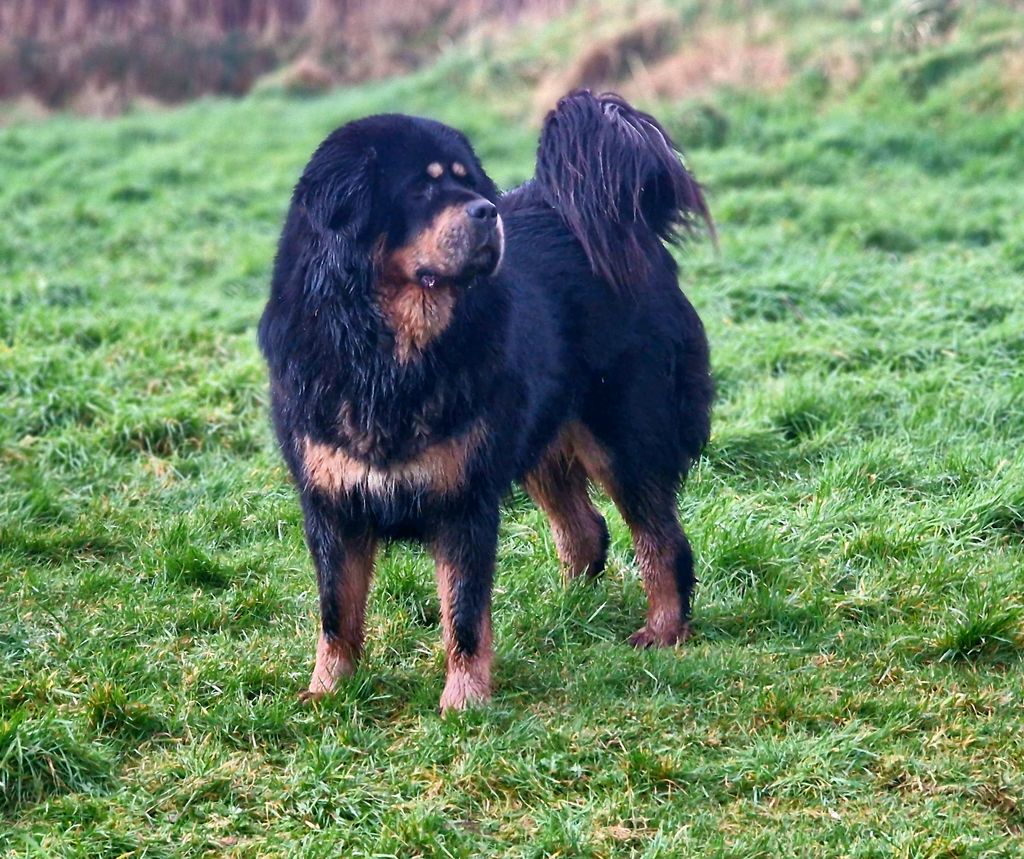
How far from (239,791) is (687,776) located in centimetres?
122

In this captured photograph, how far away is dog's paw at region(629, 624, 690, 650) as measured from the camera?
452 cm

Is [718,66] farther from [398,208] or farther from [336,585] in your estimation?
[336,585]

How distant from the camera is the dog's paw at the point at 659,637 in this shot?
14.8 ft

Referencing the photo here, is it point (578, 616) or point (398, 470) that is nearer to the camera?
point (398, 470)

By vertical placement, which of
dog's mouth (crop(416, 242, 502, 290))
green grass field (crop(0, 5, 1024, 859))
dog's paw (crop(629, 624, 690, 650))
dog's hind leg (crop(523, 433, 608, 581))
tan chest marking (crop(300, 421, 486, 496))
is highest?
dog's mouth (crop(416, 242, 502, 290))

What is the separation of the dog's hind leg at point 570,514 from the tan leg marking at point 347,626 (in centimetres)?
86

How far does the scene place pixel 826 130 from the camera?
37.8 feet

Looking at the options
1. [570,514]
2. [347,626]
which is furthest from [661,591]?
[347,626]

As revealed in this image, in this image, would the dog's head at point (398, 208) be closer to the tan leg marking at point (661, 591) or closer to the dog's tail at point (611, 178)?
the dog's tail at point (611, 178)

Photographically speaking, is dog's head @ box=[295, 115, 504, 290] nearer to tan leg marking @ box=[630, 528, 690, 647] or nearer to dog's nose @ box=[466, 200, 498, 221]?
dog's nose @ box=[466, 200, 498, 221]

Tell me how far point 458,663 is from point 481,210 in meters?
1.36

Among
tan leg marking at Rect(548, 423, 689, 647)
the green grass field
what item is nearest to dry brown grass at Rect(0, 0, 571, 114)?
the green grass field

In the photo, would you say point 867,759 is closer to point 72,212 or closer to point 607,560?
point 607,560

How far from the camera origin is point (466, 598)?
403 cm
